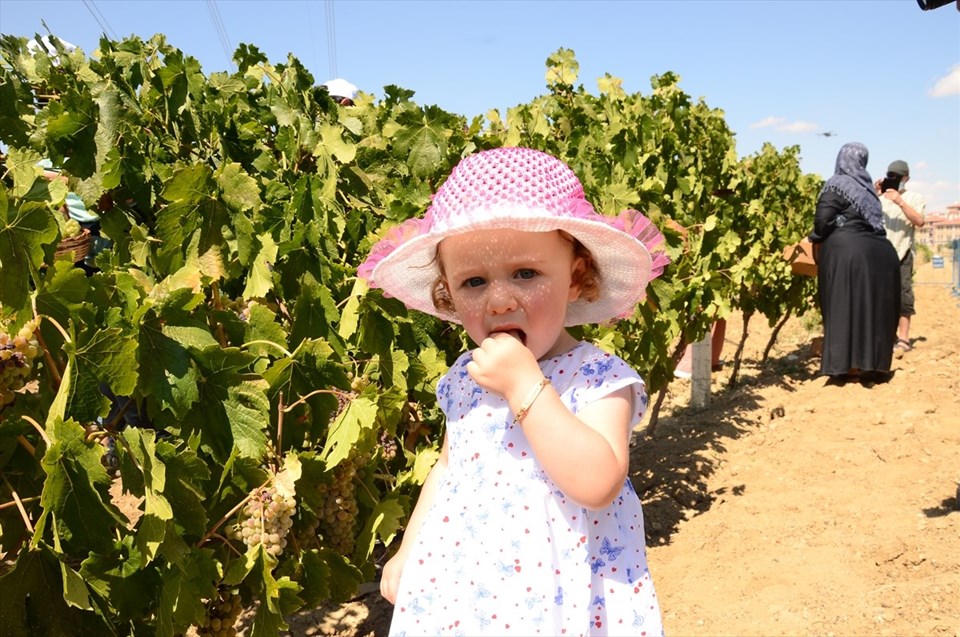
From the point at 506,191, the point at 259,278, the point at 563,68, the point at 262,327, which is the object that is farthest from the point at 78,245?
the point at 563,68

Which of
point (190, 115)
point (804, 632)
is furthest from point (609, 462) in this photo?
point (804, 632)

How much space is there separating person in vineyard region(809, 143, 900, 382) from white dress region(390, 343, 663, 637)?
615 cm

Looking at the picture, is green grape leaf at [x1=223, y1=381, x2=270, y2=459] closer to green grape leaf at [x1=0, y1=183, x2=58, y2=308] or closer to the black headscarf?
green grape leaf at [x1=0, y1=183, x2=58, y2=308]

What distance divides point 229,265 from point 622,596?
4.51 ft

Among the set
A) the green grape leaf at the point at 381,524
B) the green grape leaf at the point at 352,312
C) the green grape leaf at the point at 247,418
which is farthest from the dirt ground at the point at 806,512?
the green grape leaf at the point at 247,418

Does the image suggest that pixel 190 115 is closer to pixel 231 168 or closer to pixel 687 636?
pixel 231 168

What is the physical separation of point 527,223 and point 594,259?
0.24 metres

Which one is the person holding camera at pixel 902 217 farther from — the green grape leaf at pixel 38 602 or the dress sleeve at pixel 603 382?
the green grape leaf at pixel 38 602

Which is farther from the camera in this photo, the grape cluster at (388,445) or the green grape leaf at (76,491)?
the grape cluster at (388,445)

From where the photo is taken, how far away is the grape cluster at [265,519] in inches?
75.2

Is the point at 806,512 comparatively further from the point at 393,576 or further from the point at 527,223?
the point at 527,223

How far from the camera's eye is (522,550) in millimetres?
1535

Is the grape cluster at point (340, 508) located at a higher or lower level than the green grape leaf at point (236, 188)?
lower

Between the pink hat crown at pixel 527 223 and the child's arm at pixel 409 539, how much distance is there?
1.30 ft
